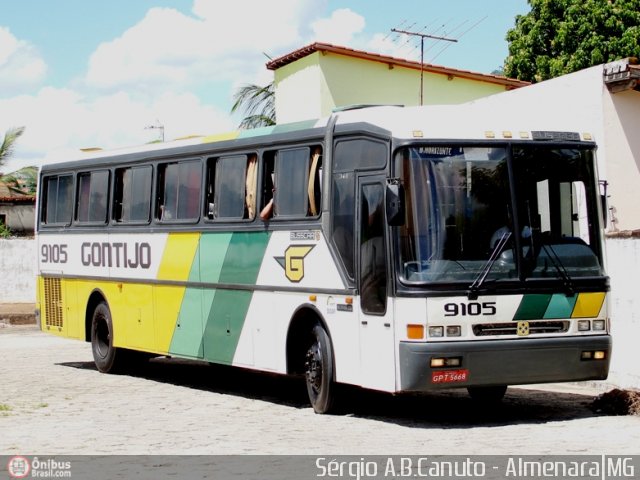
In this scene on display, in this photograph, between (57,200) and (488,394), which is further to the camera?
(57,200)

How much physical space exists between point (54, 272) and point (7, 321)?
1138 cm

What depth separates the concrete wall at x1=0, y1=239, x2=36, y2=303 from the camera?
36.8 metres

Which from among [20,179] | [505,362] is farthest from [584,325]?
[20,179]

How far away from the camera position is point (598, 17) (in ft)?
121

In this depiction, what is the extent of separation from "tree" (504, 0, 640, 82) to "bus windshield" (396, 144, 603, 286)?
24.6 m

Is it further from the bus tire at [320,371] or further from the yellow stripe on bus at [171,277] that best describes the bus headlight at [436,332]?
the yellow stripe on bus at [171,277]

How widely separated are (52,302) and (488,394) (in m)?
8.95

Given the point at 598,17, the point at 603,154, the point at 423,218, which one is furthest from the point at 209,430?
the point at 598,17

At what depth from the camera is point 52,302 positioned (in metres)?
20.2

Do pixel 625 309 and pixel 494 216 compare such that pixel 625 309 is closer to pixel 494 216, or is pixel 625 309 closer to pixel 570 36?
pixel 494 216

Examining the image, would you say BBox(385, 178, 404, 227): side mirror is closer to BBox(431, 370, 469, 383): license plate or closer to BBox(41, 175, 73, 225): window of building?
BBox(431, 370, 469, 383): license plate

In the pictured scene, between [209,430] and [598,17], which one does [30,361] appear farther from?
[598,17]
